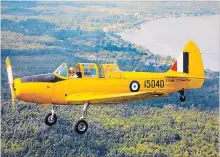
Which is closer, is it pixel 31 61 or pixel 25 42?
pixel 31 61

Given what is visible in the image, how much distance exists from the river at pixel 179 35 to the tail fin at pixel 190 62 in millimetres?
57038

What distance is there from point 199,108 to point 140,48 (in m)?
30.9

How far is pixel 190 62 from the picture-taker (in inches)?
498

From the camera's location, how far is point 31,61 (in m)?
62.3

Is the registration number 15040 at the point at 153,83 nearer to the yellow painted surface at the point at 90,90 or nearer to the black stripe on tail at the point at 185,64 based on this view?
the yellow painted surface at the point at 90,90

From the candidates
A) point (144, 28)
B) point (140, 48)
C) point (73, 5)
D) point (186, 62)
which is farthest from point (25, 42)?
point (186, 62)

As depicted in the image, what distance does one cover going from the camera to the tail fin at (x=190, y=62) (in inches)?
492

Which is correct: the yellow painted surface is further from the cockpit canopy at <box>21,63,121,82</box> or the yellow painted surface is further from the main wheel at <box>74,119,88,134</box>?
the main wheel at <box>74,119,88,134</box>

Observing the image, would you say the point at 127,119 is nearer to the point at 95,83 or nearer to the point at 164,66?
the point at 164,66

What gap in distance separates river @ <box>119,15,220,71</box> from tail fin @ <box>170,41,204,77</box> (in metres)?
57.0

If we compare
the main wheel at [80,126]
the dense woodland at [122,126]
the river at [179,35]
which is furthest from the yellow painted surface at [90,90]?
the river at [179,35]

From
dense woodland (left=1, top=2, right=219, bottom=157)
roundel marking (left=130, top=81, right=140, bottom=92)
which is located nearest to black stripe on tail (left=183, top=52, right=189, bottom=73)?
roundel marking (left=130, top=81, right=140, bottom=92)

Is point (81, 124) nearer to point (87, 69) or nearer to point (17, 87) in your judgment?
point (87, 69)

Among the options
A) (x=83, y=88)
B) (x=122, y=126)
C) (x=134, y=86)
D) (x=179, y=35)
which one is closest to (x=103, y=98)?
(x=83, y=88)
